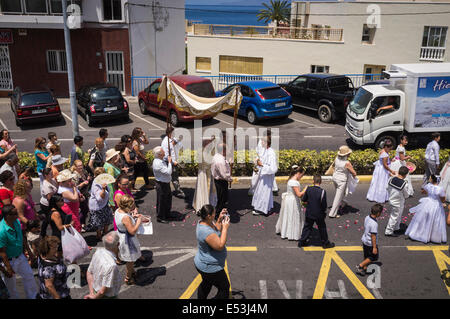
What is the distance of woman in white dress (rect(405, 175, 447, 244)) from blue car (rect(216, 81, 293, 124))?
9413 mm

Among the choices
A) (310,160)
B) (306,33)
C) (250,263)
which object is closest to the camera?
(250,263)

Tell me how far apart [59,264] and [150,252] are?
108 inches

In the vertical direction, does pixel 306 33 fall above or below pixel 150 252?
above

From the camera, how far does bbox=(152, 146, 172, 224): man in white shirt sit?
914 cm

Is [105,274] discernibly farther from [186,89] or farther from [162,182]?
[186,89]

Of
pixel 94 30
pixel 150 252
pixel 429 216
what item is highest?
pixel 94 30

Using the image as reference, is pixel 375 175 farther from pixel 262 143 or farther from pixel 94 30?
pixel 94 30

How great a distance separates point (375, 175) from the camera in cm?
1056

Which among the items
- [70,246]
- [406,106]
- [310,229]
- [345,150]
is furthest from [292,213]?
[406,106]

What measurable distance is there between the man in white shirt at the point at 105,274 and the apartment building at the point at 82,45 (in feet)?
61.8

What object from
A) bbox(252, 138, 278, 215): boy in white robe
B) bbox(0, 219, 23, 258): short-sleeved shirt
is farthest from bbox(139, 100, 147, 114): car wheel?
bbox(0, 219, 23, 258): short-sleeved shirt

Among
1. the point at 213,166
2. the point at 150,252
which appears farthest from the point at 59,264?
the point at 213,166

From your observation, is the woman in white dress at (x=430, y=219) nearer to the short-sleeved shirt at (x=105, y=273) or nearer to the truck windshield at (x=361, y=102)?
the truck windshield at (x=361, y=102)

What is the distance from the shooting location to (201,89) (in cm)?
1700
